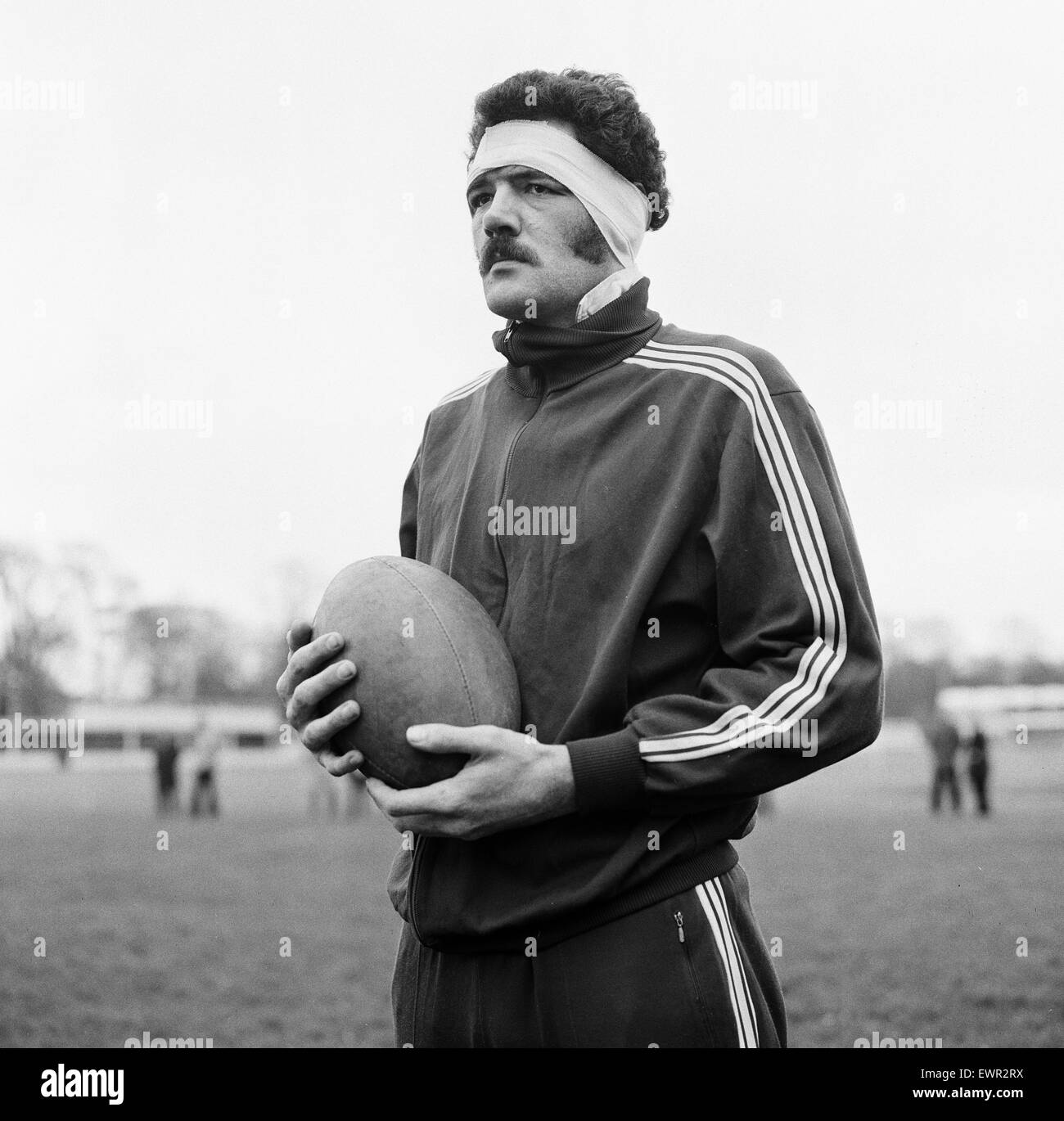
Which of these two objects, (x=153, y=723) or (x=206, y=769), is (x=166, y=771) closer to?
(x=206, y=769)

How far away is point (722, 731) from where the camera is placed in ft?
7.55

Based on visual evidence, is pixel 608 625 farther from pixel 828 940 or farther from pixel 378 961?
pixel 828 940

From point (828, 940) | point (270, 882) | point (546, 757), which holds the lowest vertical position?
point (270, 882)

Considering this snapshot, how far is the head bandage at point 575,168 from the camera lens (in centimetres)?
272

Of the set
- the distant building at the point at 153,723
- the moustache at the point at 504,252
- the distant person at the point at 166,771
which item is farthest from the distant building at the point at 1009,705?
the moustache at the point at 504,252

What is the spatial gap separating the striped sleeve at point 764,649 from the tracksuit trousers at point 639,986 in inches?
8.5

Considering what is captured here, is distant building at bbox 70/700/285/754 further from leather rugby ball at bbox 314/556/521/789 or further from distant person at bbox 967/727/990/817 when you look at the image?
leather rugby ball at bbox 314/556/521/789

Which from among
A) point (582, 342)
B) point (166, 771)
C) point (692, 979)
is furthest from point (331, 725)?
point (166, 771)

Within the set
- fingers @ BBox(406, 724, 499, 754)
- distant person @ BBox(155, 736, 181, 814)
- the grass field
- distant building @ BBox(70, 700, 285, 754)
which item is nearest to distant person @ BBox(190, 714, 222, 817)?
distant person @ BBox(155, 736, 181, 814)

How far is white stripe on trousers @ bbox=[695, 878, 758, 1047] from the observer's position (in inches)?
92.1

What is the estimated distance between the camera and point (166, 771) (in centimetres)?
2214

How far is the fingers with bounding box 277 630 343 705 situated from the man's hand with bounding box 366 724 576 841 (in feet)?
0.83

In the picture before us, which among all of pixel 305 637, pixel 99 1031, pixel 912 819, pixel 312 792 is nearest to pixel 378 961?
pixel 99 1031

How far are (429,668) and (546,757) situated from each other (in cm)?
29
